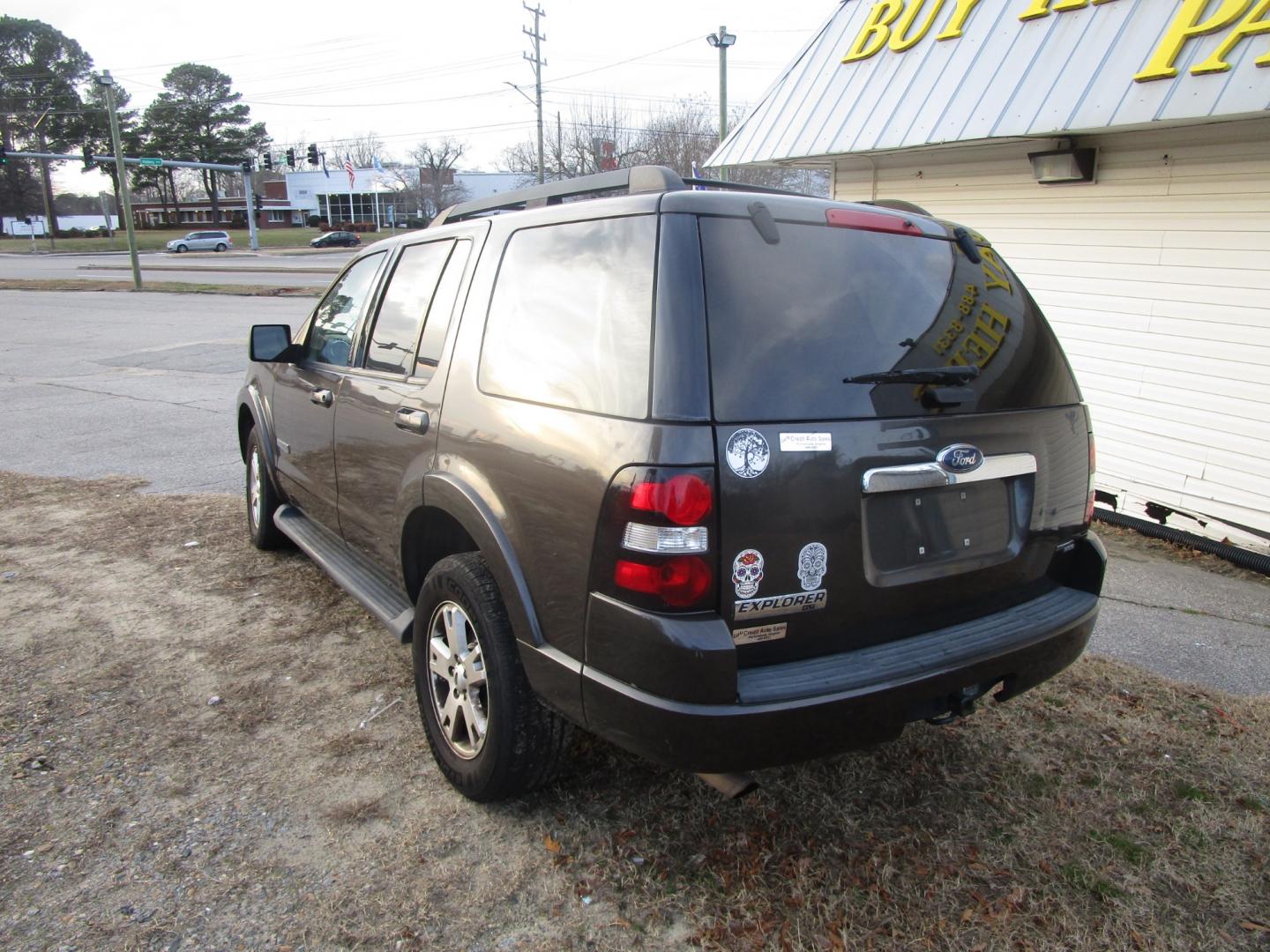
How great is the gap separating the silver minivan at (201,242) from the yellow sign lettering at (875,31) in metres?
60.5

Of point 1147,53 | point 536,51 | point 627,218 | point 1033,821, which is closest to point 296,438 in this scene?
point 627,218

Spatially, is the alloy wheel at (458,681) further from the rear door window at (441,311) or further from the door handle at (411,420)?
the rear door window at (441,311)

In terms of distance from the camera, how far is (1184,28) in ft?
17.7

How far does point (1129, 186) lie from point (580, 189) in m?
5.06

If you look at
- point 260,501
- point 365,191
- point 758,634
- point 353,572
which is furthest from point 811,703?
point 365,191

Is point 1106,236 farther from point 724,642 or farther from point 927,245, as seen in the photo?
point 724,642

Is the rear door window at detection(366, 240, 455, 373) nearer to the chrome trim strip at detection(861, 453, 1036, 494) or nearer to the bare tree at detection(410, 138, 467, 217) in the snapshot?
the chrome trim strip at detection(861, 453, 1036, 494)

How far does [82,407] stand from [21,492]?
429cm

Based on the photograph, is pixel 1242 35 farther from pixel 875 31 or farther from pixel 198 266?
pixel 198 266

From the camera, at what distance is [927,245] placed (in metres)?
2.95

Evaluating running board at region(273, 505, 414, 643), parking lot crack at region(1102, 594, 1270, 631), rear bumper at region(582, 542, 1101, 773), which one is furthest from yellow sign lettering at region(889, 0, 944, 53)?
rear bumper at region(582, 542, 1101, 773)

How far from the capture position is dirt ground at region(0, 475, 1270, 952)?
257 cm

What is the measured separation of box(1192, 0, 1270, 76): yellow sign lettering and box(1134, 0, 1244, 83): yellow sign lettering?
0.07 metres

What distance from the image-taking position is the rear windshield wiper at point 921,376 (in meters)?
2.54
